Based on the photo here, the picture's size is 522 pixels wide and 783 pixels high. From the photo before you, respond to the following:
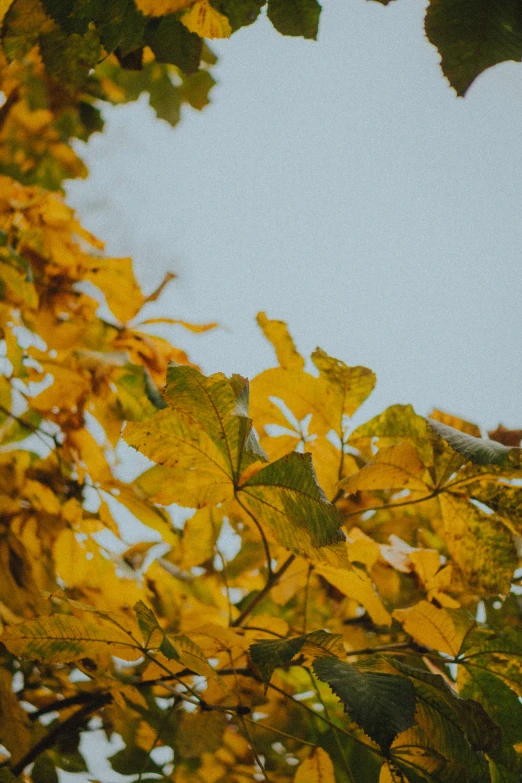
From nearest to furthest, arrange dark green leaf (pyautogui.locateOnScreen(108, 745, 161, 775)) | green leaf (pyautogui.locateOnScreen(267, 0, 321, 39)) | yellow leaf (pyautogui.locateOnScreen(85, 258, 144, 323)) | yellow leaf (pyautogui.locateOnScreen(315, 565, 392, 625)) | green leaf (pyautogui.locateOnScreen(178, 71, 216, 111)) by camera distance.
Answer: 1. green leaf (pyautogui.locateOnScreen(267, 0, 321, 39))
2. yellow leaf (pyautogui.locateOnScreen(315, 565, 392, 625))
3. dark green leaf (pyautogui.locateOnScreen(108, 745, 161, 775))
4. yellow leaf (pyautogui.locateOnScreen(85, 258, 144, 323))
5. green leaf (pyautogui.locateOnScreen(178, 71, 216, 111))

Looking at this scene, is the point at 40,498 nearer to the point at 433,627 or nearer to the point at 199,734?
the point at 199,734

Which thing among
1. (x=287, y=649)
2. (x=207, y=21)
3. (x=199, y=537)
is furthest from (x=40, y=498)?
(x=207, y=21)

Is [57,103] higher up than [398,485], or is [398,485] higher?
[57,103]

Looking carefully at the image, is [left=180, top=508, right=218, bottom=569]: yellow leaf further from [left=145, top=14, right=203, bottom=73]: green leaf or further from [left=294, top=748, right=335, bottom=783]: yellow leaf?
[left=145, top=14, right=203, bottom=73]: green leaf

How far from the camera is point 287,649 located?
0.46 meters

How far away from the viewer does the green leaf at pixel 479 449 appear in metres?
0.54

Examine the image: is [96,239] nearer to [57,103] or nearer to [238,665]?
[57,103]

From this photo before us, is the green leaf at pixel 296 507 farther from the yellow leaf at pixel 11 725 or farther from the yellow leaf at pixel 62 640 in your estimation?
the yellow leaf at pixel 11 725

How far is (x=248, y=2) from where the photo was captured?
2.11 ft

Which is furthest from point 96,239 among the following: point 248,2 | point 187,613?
point 187,613

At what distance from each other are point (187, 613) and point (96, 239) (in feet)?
2.34

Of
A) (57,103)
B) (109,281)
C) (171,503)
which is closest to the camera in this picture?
(171,503)

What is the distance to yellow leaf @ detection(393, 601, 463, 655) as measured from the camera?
2.12 ft

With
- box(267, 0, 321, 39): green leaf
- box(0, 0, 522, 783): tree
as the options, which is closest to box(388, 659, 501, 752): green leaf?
box(0, 0, 522, 783): tree
